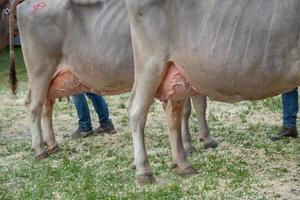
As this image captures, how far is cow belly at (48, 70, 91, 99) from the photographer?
7.61 m

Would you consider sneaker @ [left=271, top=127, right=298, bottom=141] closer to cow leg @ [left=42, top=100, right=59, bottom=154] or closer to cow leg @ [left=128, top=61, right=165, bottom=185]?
cow leg @ [left=128, top=61, right=165, bottom=185]

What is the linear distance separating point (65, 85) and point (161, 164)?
1.65m

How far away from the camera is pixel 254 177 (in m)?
5.90

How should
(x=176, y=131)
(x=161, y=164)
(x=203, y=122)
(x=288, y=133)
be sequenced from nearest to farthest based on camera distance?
(x=176, y=131) < (x=161, y=164) < (x=203, y=122) < (x=288, y=133)

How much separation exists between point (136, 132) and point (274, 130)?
3029 mm

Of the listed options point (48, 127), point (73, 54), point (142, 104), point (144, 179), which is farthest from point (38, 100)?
point (144, 179)

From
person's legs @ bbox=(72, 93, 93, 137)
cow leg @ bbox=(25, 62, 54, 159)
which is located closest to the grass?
cow leg @ bbox=(25, 62, 54, 159)

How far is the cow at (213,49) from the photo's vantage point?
194 inches

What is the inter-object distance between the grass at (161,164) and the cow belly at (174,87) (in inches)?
30.3

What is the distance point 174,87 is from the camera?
5.79 metres

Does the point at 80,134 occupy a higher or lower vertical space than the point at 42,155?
lower

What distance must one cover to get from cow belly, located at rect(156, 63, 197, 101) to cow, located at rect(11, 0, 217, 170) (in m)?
1.08

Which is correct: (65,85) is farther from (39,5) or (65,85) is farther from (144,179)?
(144,179)

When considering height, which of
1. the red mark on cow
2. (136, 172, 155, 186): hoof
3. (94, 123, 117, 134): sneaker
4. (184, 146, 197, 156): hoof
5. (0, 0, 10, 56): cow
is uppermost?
the red mark on cow
